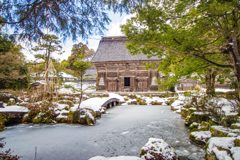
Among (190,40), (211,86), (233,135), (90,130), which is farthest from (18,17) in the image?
(211,86)

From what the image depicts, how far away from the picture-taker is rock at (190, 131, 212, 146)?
755 cm

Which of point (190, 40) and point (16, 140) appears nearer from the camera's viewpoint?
point (190, 40)

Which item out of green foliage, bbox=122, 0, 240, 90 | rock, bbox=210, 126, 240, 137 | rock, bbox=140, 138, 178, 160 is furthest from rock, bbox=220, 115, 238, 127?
rock, bbox=140, 138, 178, 160

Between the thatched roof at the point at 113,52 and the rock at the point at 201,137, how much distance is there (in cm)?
1811

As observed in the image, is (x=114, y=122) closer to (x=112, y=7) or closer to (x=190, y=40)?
(x=190, y=40)

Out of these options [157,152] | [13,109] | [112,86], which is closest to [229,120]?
[157,152]

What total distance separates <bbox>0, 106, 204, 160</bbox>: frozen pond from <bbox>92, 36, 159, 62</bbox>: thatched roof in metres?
14.4

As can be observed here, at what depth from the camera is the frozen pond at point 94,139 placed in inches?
286

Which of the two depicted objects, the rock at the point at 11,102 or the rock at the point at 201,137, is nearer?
the rock at the point at 201,137

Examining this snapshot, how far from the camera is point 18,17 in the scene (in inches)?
161

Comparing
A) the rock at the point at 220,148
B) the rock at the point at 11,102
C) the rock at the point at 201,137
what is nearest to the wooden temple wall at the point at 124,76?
the rock at the point at 11,102

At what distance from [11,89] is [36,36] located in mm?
15545

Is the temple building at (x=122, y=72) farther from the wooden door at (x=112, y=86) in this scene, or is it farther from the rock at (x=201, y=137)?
the rock at (x=201, y=137)

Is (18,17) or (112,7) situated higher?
(112,7)
